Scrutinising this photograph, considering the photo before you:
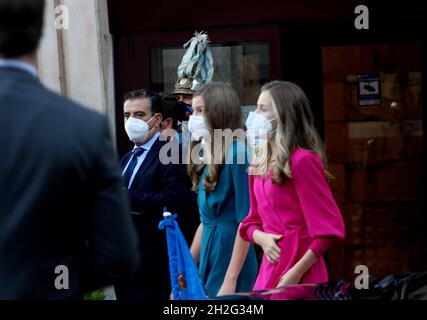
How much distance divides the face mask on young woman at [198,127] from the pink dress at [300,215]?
658mm

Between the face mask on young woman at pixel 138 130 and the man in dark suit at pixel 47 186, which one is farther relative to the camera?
the face mask on young woman at pixel 138 130

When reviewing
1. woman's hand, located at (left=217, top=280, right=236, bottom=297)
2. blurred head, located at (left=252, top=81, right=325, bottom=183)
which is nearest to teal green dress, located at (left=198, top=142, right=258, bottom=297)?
woman's hand, located at (left=217, top=280, right=236, bottom=297)

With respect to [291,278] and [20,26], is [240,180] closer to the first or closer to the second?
[291,278]

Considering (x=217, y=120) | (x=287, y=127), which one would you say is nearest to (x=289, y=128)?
(x=287, y=127)

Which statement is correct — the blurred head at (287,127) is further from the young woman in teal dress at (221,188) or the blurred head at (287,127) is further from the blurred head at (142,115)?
the blurred head at (142,115)

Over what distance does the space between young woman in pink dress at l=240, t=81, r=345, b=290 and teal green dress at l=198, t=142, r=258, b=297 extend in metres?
0.30

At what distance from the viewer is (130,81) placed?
8.92 m

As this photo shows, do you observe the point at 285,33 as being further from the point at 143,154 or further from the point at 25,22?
the point at 25,22

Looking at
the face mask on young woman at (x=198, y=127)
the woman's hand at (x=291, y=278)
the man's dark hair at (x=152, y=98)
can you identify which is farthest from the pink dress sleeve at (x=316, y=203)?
the man's dark hair at (x=152, y=98)

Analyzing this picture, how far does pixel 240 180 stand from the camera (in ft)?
18.1

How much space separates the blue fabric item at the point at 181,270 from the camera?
4988 mm

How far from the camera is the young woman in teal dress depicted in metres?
5.54
